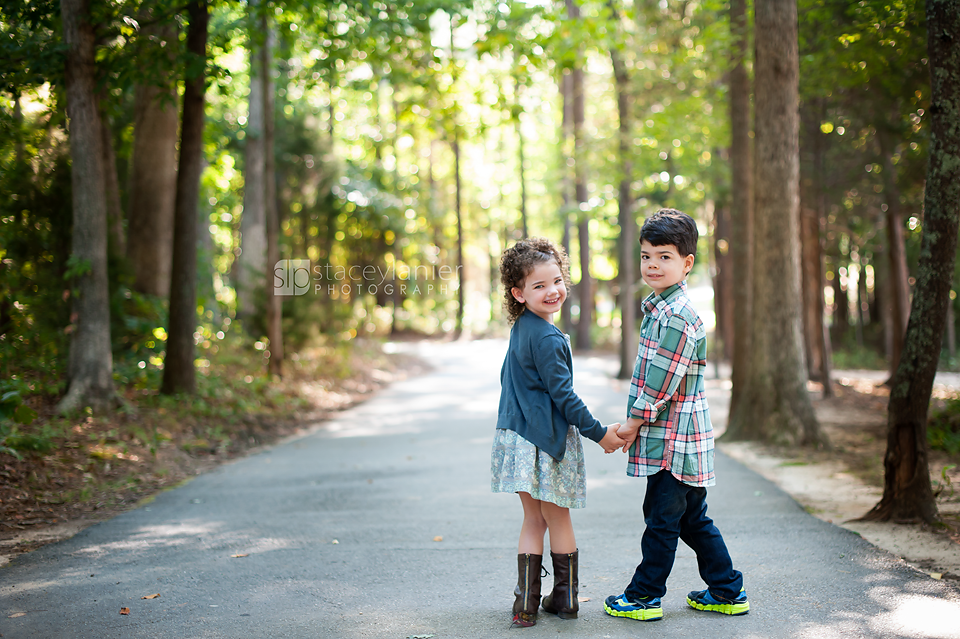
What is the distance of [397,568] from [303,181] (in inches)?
789

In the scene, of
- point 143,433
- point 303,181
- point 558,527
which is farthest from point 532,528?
point 303,181

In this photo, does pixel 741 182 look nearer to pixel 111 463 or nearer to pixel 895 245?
pixel 895 245

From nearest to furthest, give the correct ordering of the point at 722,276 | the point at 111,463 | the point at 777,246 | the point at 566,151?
1. the point at 111,463
2. the point at 777,246
3. the point at 566,151
4. the point at 722,276

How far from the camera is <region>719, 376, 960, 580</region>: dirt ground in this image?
4.84 meters

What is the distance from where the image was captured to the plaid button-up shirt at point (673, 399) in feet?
11.8

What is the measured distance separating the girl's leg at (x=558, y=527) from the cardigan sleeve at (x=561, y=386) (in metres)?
0.41

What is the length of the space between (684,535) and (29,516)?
5.03 m

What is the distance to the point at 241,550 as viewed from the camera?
16.8ft

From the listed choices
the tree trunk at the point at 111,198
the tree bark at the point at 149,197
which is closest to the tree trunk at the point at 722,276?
the tree bark at the point at 149,197

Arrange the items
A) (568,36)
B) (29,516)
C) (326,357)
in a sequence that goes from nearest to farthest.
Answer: (29,516) < (568,36) < (326,357)

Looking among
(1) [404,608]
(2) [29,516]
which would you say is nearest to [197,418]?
(2) [29,516]

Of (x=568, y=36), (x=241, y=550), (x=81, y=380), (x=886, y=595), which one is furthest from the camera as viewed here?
(x=568, y=36)

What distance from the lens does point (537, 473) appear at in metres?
3.63

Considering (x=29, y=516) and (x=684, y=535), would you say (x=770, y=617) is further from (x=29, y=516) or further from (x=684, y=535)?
(x=29, y=516)
